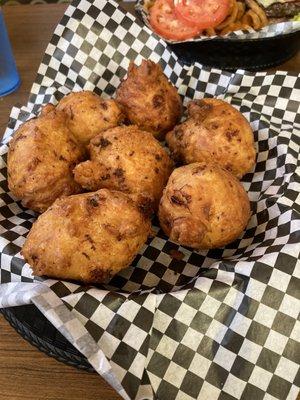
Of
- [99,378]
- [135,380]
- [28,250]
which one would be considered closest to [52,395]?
[99,378]

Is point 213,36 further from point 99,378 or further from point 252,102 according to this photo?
point 99,378

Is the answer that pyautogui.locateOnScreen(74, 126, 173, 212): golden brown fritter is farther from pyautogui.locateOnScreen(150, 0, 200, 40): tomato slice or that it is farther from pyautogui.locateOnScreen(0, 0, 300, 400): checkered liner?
pyautogui.locateOnScreen(150, 0, 200, 40): tomato slice

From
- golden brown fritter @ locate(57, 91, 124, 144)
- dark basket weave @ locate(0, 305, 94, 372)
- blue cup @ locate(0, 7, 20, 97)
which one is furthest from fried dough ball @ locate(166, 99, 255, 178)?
blue cup @ locate(0, 7, 20, 97)

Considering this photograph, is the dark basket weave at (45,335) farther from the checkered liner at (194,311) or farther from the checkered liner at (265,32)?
the checkered liner at (265,32)

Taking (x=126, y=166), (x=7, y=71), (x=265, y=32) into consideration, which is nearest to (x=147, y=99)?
(x=126, y=166)

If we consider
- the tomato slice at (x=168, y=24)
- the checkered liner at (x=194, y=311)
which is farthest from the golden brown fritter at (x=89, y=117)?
the tomato slice at (x=168, y=24)
